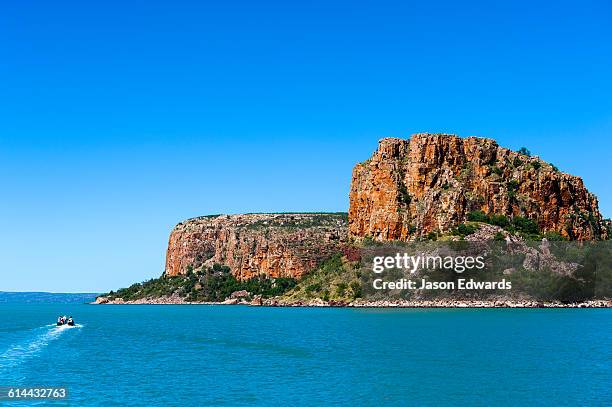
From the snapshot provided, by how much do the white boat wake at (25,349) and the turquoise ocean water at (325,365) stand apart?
14 centimetres

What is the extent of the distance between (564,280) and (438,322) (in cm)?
6757

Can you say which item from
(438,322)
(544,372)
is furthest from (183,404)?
(438,322)

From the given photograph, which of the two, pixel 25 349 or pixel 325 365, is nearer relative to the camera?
pixel 325 365

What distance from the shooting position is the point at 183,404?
49.9 metres

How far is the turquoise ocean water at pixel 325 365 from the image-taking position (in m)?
52.9

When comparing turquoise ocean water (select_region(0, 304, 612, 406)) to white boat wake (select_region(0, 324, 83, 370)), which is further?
white boat wake (select_region(0, 324, 83, 370))

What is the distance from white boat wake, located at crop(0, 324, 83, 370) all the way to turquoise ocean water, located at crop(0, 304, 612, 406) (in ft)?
0.46

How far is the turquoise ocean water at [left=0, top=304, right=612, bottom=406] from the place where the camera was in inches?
2082

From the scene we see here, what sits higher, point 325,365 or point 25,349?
point 25,349

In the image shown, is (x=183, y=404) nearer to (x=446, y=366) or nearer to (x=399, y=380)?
(x=399, y=380)

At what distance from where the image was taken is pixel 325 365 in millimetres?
69938

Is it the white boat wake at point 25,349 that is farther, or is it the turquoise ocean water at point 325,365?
the white boat wake at point 25,349

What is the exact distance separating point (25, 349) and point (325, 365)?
3696cm

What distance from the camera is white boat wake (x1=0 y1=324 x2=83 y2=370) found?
72.1 m
